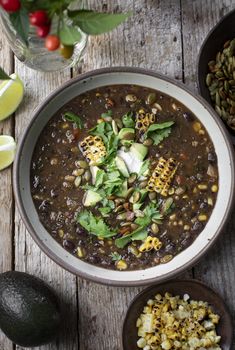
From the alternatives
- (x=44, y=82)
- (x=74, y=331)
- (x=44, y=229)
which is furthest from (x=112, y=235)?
(x=44, y=82)

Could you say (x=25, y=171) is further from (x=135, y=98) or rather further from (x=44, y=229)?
(x=135, y=98)

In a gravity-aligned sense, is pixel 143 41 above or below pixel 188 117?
above

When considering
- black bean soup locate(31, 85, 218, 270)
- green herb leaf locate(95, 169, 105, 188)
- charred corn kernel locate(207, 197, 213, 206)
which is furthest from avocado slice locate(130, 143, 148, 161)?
charred corn kernel locate(207, 197, 213, 206)

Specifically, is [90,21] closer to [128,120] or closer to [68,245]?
[128,120]

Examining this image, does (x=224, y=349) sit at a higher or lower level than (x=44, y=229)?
lower

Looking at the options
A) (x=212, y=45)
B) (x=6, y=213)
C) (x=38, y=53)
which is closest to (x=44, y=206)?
(x=6, y=213)
